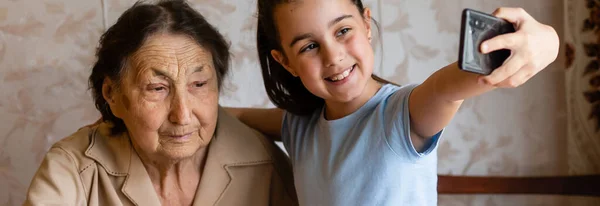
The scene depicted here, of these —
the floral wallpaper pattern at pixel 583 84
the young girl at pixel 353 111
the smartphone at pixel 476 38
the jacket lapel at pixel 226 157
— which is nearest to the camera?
the smartphone at pixel 476 38

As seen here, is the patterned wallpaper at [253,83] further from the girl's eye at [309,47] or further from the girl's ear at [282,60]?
the girl's eye at [309,47]

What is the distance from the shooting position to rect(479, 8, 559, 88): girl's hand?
2.45 ft

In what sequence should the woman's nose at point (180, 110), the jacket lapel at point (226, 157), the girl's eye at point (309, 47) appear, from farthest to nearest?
the jacket lapel at point (226, 157), the woman's nose at point (180, 110), the girl's eye at point (309, 47)

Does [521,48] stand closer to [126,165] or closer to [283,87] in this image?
[283,87]

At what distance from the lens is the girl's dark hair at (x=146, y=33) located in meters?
1.25

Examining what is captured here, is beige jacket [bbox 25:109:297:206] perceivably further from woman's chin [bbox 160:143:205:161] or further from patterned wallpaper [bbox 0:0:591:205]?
patterned wallpaper [bbox 0:0:591:205]

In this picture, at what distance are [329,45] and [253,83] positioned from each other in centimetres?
68

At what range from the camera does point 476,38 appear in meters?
0.73

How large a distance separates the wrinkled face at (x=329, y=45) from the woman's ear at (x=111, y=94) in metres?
0.39

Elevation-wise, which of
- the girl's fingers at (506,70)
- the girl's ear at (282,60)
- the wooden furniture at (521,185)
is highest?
the girl's fingers at (506,70)

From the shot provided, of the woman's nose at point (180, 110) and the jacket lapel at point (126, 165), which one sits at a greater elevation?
the woman's nose at point (180, 110)

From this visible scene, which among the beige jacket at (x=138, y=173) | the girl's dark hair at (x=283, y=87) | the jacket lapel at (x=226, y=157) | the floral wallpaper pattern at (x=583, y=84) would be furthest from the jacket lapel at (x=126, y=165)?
the floral wallpaper pattern at (x=583, y=84)

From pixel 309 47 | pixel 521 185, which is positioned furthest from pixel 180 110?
pixel 521 185

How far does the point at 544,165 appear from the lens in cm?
169
